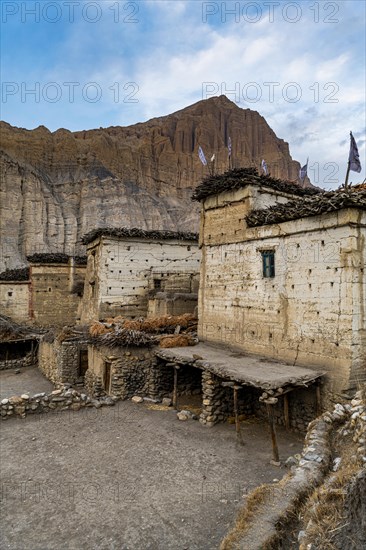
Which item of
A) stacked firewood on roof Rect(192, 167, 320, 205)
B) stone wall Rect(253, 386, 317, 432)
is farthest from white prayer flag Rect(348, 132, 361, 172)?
stone wall Rect(253, 386, 317, 432)

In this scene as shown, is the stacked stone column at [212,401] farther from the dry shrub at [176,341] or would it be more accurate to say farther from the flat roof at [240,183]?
the flat roof at [240,183]

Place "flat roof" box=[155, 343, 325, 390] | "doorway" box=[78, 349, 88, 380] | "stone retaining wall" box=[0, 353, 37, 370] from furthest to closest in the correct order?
"stone retaining wall" box=[0, 353, 37, 370]
"doorway" box=[78, 349, 88, 380]
"flat roof" box=[155, 343, 325, 390]

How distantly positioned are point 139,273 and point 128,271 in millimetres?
691

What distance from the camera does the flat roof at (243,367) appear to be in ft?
32.6

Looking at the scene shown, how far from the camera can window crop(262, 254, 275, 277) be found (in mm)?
13195

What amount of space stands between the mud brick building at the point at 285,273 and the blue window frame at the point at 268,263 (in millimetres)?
37

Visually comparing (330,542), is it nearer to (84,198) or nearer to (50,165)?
(84,198)

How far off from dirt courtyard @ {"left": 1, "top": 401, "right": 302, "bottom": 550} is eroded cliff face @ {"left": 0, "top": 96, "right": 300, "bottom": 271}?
4660 cm

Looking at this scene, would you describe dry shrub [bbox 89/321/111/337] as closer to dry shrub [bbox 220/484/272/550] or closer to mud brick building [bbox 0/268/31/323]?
dry shrub [bbox 220/484/272/550]

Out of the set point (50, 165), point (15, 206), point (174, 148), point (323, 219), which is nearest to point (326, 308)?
point (323, 219)

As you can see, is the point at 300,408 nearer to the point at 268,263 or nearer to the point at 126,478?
the point at 268,263

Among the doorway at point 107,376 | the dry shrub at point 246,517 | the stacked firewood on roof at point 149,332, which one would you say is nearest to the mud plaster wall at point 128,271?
the stacked firewood on roof at point 149,332

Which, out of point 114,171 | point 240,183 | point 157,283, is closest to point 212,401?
point 240,183

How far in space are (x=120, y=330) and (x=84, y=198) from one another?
5079cm
